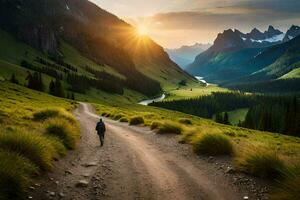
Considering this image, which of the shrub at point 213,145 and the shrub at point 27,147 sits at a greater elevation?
the shrub at point 213,145

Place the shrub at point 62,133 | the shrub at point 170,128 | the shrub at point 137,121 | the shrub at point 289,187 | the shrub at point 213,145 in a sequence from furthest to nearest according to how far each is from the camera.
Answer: the shrub at point 137,121 < the shrub at point 170,128 < the shrub at point 62,133 < the shrub at point 213,145 < the shrub at point 289,187

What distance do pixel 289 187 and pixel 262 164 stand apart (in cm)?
381

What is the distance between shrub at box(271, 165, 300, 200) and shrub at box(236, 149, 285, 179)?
Result: 48.6 inches

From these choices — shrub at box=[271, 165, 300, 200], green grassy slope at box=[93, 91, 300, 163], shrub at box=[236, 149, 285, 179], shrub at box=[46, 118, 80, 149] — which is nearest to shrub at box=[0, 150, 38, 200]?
shrub at box=[271, 165, 300, 200]

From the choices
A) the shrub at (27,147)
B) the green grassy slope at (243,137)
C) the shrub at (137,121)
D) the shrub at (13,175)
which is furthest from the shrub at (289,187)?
the shrub at (137,121)

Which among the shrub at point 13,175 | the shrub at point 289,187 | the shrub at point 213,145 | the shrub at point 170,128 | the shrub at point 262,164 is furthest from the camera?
the shrub at point 170,128

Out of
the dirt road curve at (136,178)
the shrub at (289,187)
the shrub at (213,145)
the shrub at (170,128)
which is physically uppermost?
the shrub at (170,128)

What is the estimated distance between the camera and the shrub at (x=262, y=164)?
16.1 m

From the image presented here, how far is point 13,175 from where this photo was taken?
12945 millimetres

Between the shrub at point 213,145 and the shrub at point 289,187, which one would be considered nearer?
the shrub at point 289,187

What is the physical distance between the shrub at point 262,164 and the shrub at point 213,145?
4174 millimetres

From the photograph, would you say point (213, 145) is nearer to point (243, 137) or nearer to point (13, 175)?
point (13, 175)

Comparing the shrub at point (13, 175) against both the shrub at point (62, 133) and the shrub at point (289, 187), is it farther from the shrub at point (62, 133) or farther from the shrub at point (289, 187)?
the shrub at point (62, 133)

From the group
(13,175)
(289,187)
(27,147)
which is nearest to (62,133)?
(27,147)
